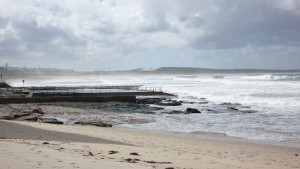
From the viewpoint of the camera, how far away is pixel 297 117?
23.4 meters

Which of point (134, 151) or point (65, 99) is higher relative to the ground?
point (65, 99)

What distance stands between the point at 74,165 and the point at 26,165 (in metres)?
0.94

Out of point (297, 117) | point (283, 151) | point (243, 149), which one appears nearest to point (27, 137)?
point (243, 149)

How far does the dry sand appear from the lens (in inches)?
315

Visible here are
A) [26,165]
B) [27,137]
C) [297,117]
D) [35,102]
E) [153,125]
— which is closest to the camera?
[26,165]

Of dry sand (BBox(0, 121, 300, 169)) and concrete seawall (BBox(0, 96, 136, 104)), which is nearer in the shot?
dry sand (BBox(0, 121, 300, 169))

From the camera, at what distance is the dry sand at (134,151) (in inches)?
315

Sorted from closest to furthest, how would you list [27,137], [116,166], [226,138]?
[116,166], [27,137], [226,138]

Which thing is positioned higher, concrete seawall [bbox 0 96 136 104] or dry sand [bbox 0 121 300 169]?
concrete seawall [bbox 0 96 136 104]

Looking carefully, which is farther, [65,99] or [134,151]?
[65,99]

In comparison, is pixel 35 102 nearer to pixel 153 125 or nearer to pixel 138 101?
pixel 138 101

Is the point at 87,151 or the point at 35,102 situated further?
the point at 35,102

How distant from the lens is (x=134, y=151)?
1084 centimetres

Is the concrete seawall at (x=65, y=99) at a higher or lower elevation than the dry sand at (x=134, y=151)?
higher
